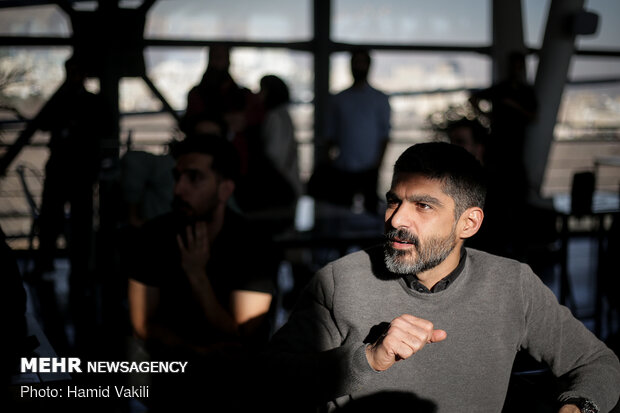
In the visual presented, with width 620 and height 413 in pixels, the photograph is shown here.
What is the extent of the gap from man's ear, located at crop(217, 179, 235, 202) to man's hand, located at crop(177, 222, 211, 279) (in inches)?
6.4

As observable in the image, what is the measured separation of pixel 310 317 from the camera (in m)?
1.55

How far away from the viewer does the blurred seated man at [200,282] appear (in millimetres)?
2088

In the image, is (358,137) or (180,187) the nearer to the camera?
(180,187)

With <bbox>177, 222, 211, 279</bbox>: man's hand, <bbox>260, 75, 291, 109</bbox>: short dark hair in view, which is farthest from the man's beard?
<bbox>260, 75, 291, 109</bbox>: short dark hair

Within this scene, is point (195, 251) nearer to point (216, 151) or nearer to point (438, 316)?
point (216, 151)

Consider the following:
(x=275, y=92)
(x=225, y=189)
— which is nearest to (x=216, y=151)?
(x=225, y=189)

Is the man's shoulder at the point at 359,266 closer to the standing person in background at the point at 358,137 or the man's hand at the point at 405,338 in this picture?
the man's hand at the point at 405,338

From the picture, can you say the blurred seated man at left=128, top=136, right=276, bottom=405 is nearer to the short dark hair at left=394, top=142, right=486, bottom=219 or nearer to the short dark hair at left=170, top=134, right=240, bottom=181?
the short dark hair at left=170, top=134, right=240, bottom=181

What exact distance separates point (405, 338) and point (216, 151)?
1.27 metres

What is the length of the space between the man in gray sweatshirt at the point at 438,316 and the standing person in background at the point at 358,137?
3.35 metres

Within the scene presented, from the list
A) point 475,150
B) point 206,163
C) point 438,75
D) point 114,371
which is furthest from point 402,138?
point 114,371

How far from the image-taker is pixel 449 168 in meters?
1.58

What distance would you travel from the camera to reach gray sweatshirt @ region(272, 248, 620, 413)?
4.89 ft

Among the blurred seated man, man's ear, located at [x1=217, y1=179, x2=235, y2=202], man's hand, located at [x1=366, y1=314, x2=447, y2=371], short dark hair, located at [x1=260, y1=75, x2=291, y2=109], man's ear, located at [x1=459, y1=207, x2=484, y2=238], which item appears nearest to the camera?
man's hand, located at [x1=366, y1=314, x2=447, y2=371]
